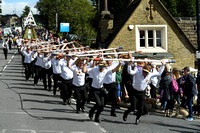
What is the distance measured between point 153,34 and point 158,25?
75 centimetres

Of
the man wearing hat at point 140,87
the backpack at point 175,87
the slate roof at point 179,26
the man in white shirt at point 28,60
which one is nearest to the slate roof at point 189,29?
the slate roof at point 179,26

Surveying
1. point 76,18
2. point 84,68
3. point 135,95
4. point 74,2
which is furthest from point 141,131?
point 74,2

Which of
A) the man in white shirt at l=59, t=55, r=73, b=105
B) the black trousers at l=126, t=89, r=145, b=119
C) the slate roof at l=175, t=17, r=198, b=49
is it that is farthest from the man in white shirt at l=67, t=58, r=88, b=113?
the slate roof at l=175, t=17, r=198, b=49

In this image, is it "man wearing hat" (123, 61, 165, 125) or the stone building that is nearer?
"man wearing hat" (123, 61, 165, 125)

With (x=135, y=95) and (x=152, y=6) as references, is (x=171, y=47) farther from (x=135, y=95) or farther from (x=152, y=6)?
(x=135, y=95)

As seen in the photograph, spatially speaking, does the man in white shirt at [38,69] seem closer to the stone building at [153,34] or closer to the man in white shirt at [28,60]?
the man in white shirt at [28,60]

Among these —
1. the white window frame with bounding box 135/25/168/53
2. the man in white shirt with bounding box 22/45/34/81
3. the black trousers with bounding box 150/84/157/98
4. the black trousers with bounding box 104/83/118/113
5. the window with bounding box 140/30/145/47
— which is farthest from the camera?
the window with bounding box 140/30/145/47

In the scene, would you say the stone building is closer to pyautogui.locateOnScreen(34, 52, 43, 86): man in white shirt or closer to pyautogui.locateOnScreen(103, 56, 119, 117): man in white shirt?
pyautogui.locateOnScreen(34, 52, 43, 86): man in white shirt

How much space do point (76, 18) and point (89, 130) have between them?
189ft

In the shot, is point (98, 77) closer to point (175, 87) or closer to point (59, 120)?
point (59, 120)

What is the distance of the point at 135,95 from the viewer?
1124cm

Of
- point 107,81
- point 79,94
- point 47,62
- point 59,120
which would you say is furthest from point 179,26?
point 59,120

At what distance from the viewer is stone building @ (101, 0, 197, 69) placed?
26859 millimetres

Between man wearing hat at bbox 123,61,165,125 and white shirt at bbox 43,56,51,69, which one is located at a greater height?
white shirt at bbox 43,56,51,69
